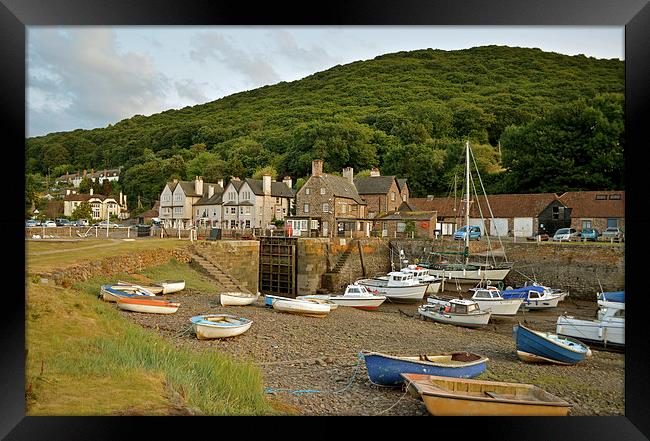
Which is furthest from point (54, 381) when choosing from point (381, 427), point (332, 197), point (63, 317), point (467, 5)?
point (332, 197)

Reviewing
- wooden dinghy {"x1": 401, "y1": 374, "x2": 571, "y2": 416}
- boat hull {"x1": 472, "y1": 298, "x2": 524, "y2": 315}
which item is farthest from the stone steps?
wooden dinghy {"x1": 401, "y1": 374, "x2": 571, "y2": 416}

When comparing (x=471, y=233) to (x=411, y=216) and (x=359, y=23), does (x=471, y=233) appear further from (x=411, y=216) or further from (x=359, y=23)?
(x=359, y=23)

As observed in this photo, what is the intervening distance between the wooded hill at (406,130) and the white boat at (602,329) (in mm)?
12713

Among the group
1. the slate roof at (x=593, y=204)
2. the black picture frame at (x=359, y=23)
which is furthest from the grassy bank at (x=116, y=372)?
the slate roof at (x=593, y=204)

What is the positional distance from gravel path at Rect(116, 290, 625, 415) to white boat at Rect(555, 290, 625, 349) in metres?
0.54

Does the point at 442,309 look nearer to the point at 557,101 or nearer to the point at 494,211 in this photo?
the point at 494,211

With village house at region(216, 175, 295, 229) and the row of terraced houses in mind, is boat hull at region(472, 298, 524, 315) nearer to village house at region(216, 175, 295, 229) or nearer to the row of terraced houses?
the row of terraced houses

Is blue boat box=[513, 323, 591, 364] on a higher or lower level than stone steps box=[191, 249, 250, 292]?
lower

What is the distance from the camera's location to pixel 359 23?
4840 mm

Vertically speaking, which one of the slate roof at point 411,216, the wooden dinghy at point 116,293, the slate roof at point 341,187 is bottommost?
the wooden dinghy at point 116,293

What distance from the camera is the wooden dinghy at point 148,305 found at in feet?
28.3

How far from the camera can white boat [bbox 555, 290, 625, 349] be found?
9.42 meters

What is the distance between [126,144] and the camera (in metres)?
24.9

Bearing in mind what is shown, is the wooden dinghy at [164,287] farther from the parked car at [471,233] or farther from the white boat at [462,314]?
the parked car at [471,233]
